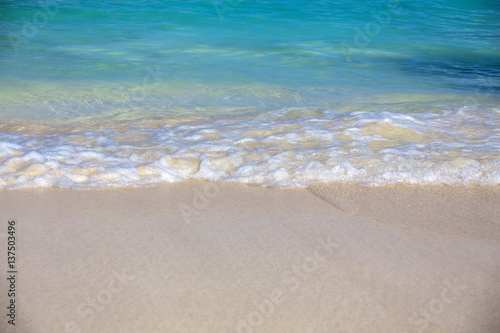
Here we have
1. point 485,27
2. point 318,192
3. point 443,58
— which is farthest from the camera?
point 485,27

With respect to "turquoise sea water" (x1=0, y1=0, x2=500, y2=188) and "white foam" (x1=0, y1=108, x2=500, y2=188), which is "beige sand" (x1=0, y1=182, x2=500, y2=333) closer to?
"white foam" (x1=0, y1=108, x2=500, y2=188)

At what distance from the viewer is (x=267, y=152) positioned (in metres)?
3.95

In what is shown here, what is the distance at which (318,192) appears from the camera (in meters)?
3.20

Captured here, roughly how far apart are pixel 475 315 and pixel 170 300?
137 centimetres

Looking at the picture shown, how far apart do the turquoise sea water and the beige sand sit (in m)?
0.38

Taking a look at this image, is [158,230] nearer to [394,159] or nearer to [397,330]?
[397,330]

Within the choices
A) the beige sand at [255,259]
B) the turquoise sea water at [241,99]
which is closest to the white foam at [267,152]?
the turquoise sea water at [241,99]

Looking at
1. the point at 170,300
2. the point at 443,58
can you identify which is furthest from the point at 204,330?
the point at 443,58

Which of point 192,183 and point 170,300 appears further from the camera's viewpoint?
point 192,183

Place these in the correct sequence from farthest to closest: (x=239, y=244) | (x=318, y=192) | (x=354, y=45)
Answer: (x=354, y=45) < (x=318, y=192) < (x=239, y=244)

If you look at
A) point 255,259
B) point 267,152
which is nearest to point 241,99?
point 267,152

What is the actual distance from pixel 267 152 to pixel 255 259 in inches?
66.9

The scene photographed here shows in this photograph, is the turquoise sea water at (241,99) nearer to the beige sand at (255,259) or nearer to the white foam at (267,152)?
the white foam at (267,152)

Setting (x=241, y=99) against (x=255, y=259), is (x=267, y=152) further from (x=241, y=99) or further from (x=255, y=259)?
(x=241, y=99)
